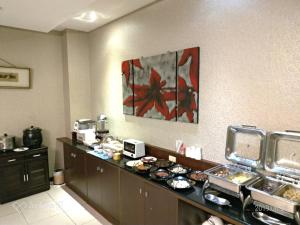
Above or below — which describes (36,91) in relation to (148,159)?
above

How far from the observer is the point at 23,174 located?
3.41 m

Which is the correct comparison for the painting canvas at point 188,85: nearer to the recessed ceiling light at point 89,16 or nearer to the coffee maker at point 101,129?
the recessed ceiling light at point 89,16

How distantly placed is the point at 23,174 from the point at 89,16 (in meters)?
2.68

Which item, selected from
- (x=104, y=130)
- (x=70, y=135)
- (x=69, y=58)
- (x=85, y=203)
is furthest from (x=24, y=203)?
(x=69, y=58)

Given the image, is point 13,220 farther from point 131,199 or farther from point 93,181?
point 131,199

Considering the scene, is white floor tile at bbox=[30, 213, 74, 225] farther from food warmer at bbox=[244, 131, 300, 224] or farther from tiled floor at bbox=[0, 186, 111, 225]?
food warmer at bbox=[244, 131, 300, 224]

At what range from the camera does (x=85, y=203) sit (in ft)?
10.7

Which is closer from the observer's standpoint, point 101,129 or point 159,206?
point 159,206

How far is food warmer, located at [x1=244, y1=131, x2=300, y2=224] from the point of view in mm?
1386

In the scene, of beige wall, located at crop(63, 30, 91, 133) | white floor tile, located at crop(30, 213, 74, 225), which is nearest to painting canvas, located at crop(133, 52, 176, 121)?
beige wall, located at crop(63, 30, 91, 133)

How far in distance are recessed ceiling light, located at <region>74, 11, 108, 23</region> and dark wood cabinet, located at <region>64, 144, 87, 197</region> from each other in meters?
2.06

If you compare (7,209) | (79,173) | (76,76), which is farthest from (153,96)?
(7,209)

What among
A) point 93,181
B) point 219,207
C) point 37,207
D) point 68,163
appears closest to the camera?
point 219,207

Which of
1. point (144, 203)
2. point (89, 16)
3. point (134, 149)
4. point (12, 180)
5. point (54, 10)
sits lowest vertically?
point (12, 180)
